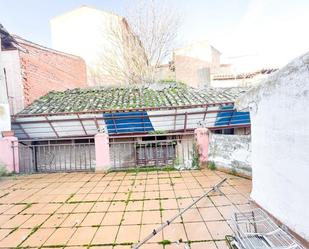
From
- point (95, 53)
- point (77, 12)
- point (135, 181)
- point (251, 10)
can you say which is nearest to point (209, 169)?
point (135, 181)

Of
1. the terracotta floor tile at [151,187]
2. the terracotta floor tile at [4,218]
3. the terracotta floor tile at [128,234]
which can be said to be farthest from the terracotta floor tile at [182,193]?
the terracotta floor tile at [4,218]

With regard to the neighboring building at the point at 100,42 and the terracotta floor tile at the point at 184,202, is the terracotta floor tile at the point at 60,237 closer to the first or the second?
the terracotta floor tile at the point at 184,202

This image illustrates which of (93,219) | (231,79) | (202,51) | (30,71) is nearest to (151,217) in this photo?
(93,219)

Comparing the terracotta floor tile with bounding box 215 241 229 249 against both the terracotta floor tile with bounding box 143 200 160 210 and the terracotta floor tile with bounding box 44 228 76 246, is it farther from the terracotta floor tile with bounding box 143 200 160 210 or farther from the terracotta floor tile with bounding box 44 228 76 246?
the terracotta floor tile with bounding box 44 228 76 246

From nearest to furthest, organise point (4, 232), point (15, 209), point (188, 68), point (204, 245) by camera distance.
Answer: point (204, 245)
point (4, 232)
point (15, 209)
point (188, 68)

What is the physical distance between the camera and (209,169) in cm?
708

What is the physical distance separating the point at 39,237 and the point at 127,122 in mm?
5939

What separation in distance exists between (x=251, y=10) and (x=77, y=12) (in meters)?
12.4

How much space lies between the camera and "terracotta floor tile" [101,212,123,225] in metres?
3.90

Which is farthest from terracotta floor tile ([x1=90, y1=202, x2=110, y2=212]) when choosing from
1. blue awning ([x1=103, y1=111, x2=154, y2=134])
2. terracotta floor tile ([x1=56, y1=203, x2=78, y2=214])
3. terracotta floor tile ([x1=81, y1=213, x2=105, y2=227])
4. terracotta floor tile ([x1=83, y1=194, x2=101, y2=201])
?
blue awning ([x1=103, y1=111, x2=154, y2=134])

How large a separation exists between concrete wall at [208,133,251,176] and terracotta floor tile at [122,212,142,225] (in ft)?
10.7

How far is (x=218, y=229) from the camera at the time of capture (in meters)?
3.54

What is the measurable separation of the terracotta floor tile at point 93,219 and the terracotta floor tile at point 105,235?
0.24 metres

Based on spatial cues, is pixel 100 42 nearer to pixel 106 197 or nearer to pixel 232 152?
pixel 232 152
